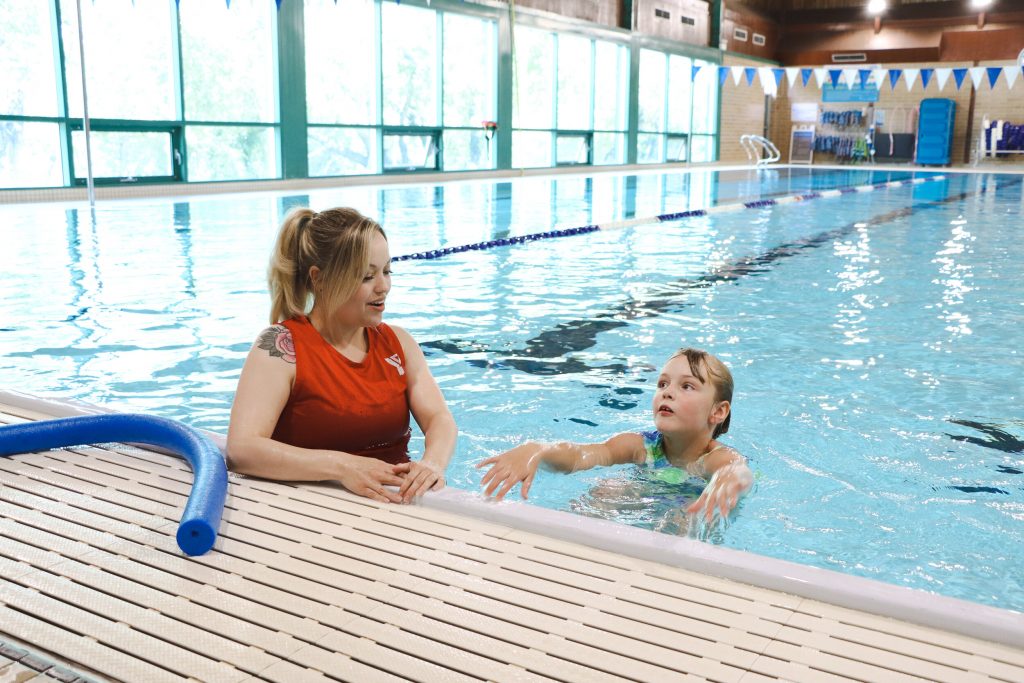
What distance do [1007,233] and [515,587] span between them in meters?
10.3

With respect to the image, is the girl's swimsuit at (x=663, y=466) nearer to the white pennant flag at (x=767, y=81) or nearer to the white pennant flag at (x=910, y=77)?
the white pennant flag at (x=910, y=77)

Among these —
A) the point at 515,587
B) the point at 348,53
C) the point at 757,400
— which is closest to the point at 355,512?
the point at 515,587

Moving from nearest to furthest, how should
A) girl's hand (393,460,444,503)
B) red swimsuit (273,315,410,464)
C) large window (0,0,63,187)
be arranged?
girl's hand (393,460,444,503), red swimsuit (273,315,410,464), large window (0,0,63,187)

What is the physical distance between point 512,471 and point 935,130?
28650 mm

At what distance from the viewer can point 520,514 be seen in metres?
1.95

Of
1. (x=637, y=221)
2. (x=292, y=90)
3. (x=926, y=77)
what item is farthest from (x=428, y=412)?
(x=926, y=77)

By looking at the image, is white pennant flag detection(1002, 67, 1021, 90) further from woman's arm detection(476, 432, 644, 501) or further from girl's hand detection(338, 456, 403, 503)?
girl's hand detection(338, 456, 403, 503)

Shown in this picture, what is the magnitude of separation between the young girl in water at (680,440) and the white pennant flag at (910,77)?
85.8ft

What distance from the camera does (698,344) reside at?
201 inches

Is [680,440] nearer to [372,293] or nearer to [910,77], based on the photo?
[372,293]

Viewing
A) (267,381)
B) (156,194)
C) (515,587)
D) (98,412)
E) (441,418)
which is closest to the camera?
(515,587)

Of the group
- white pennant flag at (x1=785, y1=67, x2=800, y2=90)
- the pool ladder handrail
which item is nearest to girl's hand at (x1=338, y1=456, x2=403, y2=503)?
white pennant flag at (x1=785, y1=67, x2=800, y2=90)

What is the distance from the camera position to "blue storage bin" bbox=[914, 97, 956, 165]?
27.2 metres

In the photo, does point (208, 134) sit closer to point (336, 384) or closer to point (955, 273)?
point (955, 273)
